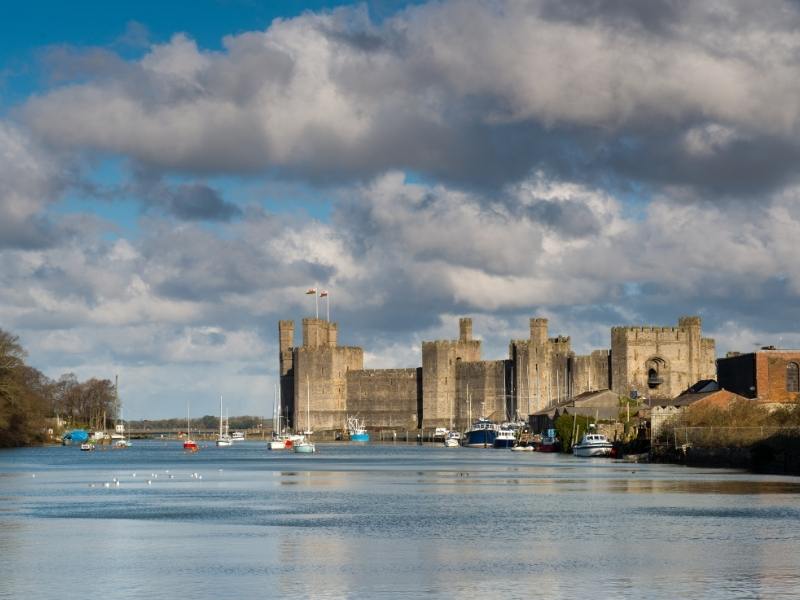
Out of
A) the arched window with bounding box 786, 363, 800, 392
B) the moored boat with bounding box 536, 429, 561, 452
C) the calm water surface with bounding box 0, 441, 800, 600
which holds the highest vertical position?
the arched window with bounding box 786, 363, 800, 392

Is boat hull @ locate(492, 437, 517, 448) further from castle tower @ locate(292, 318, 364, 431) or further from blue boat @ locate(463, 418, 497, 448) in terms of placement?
castle tower @ locate(292, 318, 364, 431)

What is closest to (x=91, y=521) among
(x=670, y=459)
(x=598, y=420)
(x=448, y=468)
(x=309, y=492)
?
(x=309, y=492)

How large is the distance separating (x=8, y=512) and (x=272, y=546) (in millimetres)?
11867

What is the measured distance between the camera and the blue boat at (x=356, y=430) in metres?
122

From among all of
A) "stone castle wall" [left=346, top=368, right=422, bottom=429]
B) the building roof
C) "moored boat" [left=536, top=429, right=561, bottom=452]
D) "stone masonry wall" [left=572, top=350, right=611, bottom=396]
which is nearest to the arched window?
the building roof

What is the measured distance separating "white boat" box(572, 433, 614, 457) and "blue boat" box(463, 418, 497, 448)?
2777cm

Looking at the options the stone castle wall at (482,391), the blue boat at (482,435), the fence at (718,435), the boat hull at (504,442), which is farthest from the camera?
the stone castle wall at (482,391)

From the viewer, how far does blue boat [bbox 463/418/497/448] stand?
10919 cm

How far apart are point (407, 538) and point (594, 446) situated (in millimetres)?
48810

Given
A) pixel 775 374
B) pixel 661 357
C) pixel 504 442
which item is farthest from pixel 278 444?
pixel 775 374

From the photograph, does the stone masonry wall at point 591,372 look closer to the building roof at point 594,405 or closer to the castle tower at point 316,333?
the building roof at point 594,405

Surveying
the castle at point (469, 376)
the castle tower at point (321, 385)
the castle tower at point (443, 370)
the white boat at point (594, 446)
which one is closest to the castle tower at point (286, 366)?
the castle at point (469, 376)

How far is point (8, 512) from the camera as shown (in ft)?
122

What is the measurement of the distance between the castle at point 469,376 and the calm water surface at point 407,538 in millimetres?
52581
